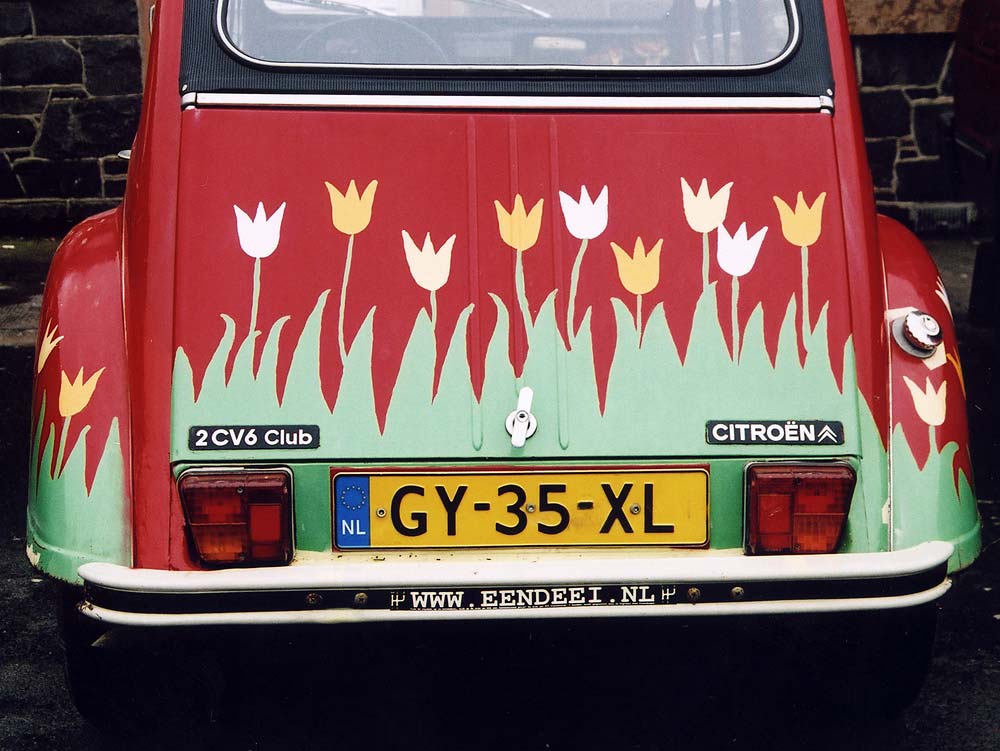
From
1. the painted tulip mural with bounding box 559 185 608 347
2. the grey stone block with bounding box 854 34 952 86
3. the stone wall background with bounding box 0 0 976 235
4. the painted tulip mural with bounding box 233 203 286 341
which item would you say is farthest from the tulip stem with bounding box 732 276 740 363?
the grey stone block with bounding box 854 34 952 86

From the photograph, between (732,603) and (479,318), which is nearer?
(732,603)

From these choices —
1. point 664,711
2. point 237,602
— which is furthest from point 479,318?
point 664,711

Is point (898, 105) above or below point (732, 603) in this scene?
above

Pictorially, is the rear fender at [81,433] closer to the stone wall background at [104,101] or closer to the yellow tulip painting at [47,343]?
the yellow tulip painting at [47,343]

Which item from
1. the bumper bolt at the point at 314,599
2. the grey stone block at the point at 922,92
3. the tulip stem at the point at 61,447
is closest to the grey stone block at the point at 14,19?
the grey stone block at the point at 922,92

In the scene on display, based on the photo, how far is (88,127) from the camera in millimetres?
10102

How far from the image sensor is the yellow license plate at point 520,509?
3.45 m

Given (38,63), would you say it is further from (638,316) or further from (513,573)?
(513,573)

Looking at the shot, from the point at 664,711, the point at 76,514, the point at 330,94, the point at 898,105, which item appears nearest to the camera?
the point at 76,514

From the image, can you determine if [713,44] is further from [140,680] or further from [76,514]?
[140,680]

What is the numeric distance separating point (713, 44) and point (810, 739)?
1883 millimetres

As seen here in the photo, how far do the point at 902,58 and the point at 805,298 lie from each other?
6947mm

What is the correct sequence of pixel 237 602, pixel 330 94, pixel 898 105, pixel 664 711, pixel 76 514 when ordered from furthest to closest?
pixel 898 105, pixel 664 711, pixel 330 94, pixel 76 514, pixel 237 602

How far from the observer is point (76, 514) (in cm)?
349
